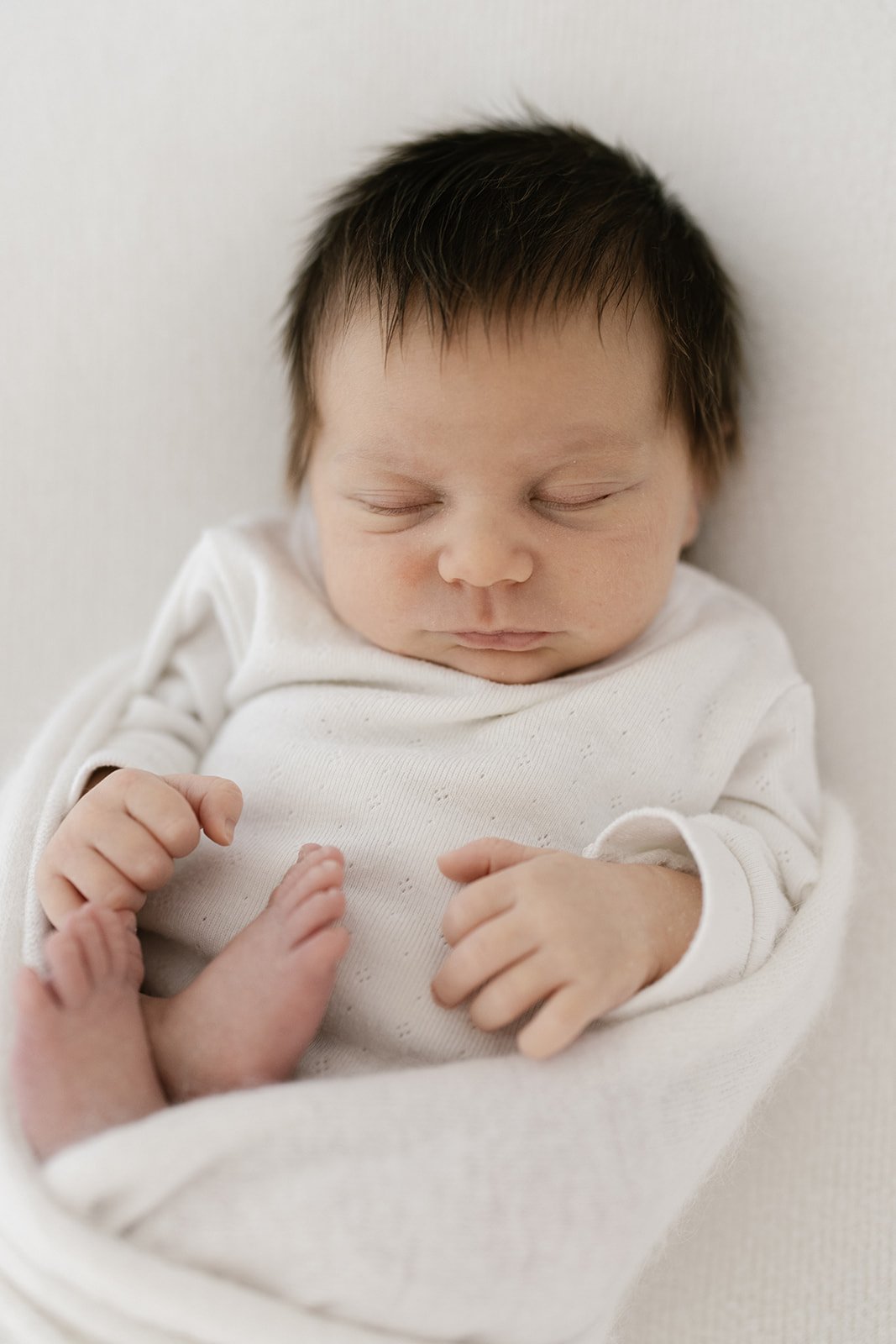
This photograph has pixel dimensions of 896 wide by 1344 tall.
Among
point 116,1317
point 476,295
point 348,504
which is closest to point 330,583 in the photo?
point 348,504

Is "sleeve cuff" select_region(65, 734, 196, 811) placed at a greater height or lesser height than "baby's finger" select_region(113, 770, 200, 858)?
lesser

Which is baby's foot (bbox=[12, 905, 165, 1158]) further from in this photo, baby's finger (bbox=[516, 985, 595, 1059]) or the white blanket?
baby's finger (bbox=[516, 985, 595, 1059])

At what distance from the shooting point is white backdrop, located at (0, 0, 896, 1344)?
1.25 metres

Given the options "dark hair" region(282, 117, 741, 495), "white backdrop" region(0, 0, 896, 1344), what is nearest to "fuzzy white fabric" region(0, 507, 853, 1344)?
"white backdrop" region(0, 0, 896, 1344)

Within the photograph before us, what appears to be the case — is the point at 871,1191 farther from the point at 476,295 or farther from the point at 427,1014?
the point at 476,295

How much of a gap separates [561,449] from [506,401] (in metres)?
0.07

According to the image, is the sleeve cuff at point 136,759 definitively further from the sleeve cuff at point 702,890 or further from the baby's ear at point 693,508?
the baby's ear at point 693,508

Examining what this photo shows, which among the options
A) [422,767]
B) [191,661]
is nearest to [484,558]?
[422,767]

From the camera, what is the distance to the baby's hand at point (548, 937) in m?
0.87

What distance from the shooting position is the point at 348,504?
3.64 feet

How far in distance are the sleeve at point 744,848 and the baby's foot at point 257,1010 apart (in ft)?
0.83

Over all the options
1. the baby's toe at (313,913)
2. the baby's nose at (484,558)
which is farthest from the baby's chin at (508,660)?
the baby's toe at (313,913)

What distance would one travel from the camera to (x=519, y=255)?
1022mm

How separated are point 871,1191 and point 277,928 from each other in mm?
746
